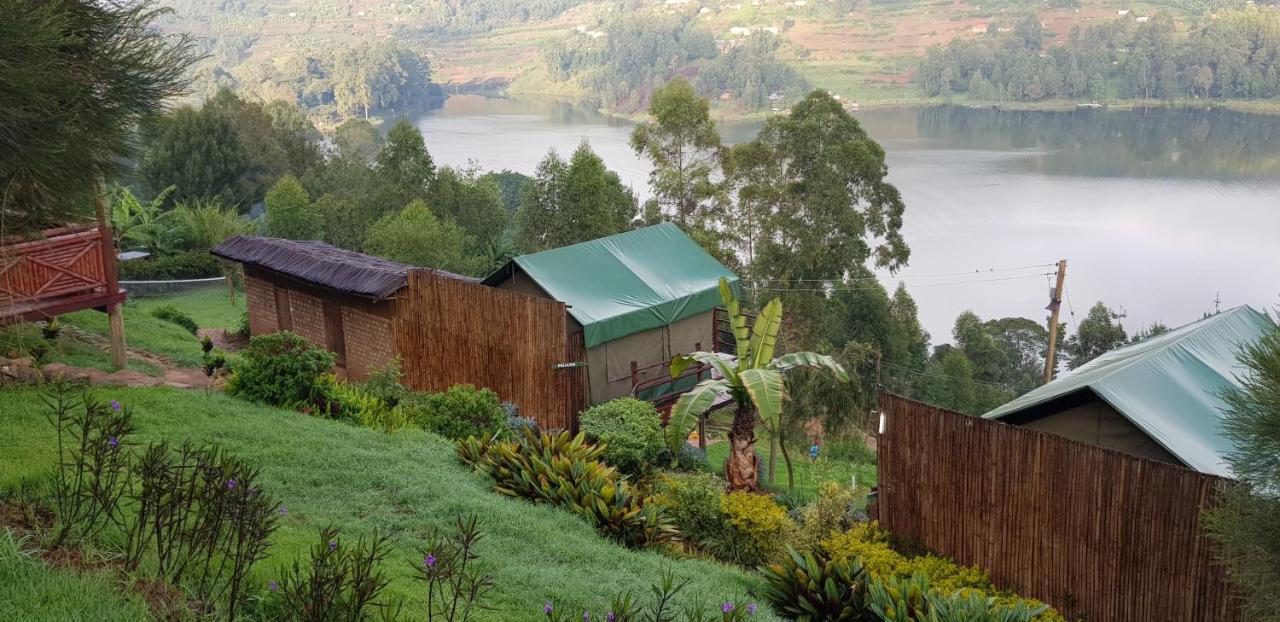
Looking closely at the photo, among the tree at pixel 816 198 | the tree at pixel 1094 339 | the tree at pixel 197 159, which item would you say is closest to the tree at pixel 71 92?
the tree at pixel 816 198

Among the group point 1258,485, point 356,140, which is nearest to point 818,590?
point 1258,485

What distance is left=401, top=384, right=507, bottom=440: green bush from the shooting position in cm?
1027

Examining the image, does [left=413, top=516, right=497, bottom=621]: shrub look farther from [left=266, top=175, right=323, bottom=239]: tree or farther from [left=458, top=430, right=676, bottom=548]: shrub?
[left=266, top=175, right=323, bottom=239]: tree

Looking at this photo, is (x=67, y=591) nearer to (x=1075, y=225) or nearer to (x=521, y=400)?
(x=521, y=400)

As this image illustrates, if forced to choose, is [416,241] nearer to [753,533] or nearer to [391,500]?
[753,533]

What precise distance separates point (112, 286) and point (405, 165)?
1823 centimetres

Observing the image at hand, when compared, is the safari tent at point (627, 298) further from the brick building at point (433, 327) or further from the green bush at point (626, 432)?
the green bush at point (626, 432)

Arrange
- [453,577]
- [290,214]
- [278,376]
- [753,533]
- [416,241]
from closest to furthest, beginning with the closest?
[453,577] < [753,533] < [278,376] < [416,241] < [290,214]

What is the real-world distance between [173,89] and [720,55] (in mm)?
79056

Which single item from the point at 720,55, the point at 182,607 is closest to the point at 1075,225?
the point at 720,55

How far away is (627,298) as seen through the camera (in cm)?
1301

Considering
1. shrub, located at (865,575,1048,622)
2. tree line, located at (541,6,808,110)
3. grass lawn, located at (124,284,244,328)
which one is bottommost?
grass lawn, located at (124,284,244,328)

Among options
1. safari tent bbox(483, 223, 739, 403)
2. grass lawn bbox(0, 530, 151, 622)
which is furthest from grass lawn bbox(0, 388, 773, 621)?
safari tent bbox(483, 223, 739, 403)

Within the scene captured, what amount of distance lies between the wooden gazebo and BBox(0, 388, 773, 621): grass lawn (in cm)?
203
